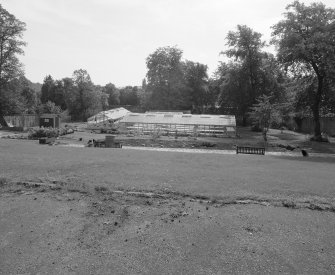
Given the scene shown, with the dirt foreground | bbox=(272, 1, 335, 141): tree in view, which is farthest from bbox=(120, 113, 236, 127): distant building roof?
the dirt foreground

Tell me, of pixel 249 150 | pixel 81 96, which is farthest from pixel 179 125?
pixel 81 96

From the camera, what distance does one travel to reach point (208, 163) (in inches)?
629

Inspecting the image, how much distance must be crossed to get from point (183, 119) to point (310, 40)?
58.7 ft

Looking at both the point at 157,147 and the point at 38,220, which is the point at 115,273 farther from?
the point at 157,147

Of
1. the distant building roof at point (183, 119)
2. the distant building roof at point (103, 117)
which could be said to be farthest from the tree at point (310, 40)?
the distant building roof at point (103, 117)

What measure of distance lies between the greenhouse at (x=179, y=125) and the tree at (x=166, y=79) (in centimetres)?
1992

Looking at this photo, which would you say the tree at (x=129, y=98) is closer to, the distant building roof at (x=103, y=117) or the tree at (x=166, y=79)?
the tree at (x=166, y=79)

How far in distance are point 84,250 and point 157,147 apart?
21.8m

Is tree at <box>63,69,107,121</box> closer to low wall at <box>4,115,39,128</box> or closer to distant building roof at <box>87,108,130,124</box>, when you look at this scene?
distant building roof at <box>87,108,130,124</box>

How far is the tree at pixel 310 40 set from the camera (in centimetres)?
2808

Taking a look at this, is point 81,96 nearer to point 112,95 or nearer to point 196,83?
point 196,83

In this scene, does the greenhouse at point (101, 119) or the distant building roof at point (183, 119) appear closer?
the distant building roof at point (183, 119)

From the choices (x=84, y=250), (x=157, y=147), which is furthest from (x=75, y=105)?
(x=84, y=250)

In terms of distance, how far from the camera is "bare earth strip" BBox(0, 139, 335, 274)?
5.98 meters
